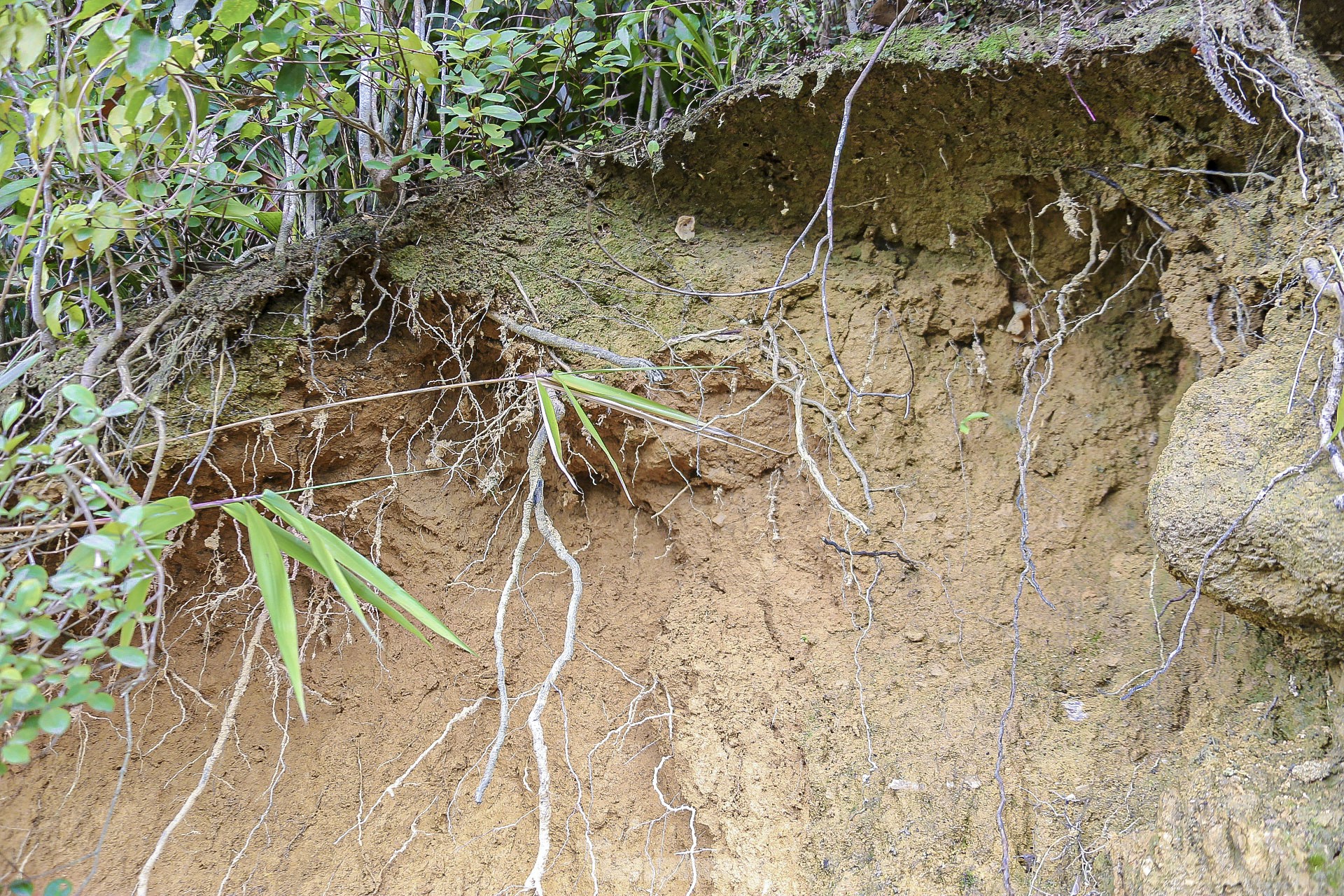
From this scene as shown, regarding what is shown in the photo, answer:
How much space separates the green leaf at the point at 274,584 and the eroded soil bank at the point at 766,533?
0.90 metres

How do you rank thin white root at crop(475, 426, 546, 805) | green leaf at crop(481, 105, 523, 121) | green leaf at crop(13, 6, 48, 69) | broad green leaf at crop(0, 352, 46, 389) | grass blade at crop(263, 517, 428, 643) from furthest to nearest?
green leaf at crop(481, 105, 523, 121), broad green leaf at crop(0, 352, 46, 389), thin white root at crop(475, 426, 546, 805), grass blade at crop(263, 517, 428, 643), green leaf at crop(13, 6, 48, 69)

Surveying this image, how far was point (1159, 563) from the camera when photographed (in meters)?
2.24

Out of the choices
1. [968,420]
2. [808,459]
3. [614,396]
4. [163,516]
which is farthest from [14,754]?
[968,420]

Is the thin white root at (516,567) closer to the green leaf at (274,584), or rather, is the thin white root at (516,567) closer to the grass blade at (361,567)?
the grass blade at (361,567)

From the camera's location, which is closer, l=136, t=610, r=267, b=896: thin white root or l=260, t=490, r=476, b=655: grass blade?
l=260, t=490, r=476, b=655: grass blade

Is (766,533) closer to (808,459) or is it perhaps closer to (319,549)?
(808,459)

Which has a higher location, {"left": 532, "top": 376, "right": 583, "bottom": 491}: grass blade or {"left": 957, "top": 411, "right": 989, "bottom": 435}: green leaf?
{"left": 532, "top": 376, "right": 583, "bottom": 491}: grass blade

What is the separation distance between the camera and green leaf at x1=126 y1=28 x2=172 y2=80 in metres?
1.84

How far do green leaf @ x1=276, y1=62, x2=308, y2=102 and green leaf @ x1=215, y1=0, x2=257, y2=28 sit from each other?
0.19m

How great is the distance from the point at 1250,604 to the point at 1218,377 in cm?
54

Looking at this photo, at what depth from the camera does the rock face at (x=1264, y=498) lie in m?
1.69

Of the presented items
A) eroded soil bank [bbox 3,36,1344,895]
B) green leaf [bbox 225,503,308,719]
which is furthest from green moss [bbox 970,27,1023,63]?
green leaf [bbox 225,503,308,719]

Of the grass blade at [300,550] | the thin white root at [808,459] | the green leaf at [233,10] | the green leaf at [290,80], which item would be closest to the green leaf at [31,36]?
the green leaf at [233,10]

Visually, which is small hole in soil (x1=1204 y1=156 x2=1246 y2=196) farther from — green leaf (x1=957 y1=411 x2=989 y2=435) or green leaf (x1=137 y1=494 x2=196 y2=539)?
green leaf (x1=137 y1=494 x2=196 y2=539)
